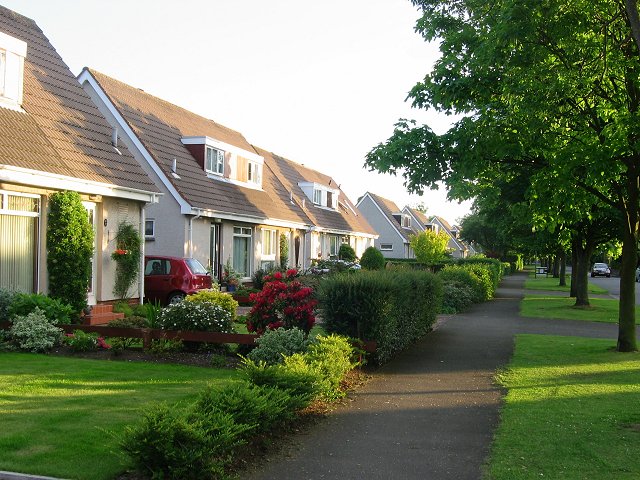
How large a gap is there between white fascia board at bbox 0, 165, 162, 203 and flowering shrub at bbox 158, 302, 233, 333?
4.50 metres

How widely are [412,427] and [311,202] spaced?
35.5 metres

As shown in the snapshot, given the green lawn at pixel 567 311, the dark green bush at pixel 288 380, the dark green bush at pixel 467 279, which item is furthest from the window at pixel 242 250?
the dark green bush at pixel 288 380

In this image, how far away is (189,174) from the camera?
27.1 m

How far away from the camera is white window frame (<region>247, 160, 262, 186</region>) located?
33.2 m

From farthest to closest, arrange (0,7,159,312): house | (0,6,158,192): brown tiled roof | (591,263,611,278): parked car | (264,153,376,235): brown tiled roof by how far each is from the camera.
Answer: (591,263,611,278): parked car < (264,153,376,235): brown tiled roof < (0,6,158,192): brown tiled roof < (0,7,159,312): house

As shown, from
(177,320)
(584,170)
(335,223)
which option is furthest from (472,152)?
(335,223)

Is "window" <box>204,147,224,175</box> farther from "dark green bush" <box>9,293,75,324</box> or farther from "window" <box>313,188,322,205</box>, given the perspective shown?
"dark green bush" <box>9,293,75,324</box>

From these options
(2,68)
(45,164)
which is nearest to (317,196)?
(2,68)

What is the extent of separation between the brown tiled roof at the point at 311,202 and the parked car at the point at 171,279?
17.5 meters

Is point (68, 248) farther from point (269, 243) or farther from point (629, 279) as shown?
point (269, 243)

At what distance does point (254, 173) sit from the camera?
33750 millimetres

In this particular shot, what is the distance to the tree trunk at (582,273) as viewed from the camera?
30.3 metres

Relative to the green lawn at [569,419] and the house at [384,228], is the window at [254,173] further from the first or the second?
the house at [384,228]

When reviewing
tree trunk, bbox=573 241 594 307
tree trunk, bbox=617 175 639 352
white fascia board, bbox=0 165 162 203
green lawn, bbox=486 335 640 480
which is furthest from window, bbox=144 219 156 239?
tree trunk, bbox=573 241 594 307
